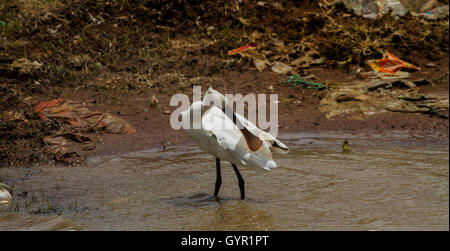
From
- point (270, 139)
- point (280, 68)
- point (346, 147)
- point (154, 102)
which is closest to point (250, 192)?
point (270, 139)

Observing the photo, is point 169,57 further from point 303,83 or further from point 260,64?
point 303,83

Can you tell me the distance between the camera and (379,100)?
7938 millimetres

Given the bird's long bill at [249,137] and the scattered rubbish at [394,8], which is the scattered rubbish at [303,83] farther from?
the bird's long bill at [249,137]

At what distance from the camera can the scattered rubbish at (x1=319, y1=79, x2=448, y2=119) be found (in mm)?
7660

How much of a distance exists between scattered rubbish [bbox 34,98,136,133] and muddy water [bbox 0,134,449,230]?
81 cm

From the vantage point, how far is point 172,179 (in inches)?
223

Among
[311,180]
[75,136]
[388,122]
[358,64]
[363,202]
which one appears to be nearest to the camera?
[363,202]

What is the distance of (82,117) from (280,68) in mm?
3347

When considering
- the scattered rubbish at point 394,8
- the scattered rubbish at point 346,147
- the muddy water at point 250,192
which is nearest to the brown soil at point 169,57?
the scattered rubbish at point 394,8

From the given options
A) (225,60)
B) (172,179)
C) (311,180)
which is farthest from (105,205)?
(225,60)

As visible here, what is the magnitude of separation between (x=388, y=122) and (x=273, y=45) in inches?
113

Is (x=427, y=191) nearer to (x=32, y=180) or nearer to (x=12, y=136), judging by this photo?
(x=32, y=180)

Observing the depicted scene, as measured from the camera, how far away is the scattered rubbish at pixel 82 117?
7.15m

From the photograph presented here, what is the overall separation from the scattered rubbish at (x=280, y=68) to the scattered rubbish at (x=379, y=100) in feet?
3.01
